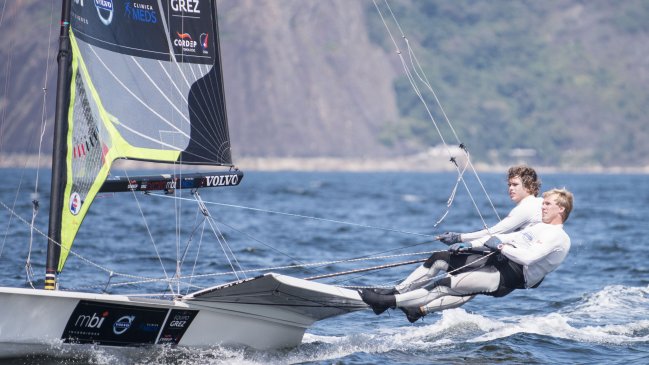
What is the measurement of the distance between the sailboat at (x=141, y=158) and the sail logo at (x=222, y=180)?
0.04ft

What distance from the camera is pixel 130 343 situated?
9820 millimetres

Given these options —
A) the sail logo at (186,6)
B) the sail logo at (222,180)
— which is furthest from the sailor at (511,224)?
the sail logo at (186,6)

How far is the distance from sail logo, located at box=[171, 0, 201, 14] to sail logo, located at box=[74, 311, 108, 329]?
11.2ft

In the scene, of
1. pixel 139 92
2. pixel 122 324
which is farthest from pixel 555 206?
pixel 139 92

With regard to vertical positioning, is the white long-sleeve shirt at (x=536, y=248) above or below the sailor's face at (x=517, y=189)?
below

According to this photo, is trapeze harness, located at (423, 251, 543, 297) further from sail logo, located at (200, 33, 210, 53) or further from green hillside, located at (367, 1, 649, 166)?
green hillside, located at (367, 1, 649, 166)

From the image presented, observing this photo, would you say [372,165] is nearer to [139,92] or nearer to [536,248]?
[139,92]

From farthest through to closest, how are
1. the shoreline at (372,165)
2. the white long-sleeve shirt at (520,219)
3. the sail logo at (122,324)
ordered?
the shoreline at (372,165) < the white long-sleeve shirt at (520,219) < the sail logo at (122,324)

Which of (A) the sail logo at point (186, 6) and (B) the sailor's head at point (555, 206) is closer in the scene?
(B) the sailor's head at point (555, 206)

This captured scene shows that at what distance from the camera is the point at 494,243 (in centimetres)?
995

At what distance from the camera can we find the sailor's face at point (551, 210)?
9953mm

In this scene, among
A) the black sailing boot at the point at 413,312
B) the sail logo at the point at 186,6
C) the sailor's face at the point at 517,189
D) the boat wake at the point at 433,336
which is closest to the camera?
the boat wake at the point at 433,336

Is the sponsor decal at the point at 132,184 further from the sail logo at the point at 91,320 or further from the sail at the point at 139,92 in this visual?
the sail logo at the point at 91,320

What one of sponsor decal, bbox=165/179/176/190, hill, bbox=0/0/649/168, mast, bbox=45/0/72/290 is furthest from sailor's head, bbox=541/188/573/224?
hill, bbox=0/0/649/168
